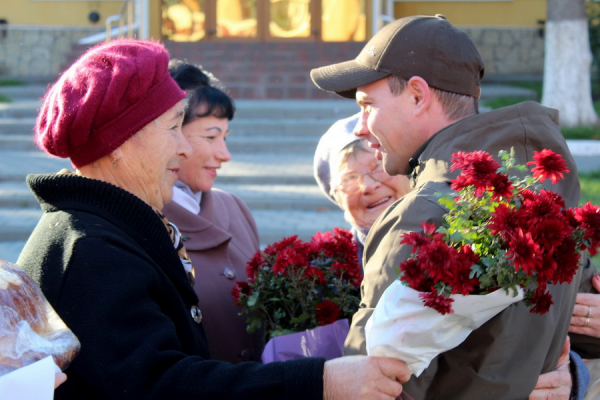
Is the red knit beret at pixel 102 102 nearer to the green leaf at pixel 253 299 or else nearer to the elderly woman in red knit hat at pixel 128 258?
the elderly woman in red knit hat at pixel 128 258

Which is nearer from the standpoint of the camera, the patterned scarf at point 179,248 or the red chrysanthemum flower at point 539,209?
the red chrysanthemum flower at point 539,209

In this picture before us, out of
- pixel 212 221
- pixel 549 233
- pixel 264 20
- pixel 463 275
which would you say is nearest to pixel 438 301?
pixel 463 275

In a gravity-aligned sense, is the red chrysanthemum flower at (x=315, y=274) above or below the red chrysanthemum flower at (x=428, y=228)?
below

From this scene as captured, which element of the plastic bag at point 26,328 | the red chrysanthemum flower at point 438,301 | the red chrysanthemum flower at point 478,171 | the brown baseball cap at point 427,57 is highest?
the brown baseball cap at point 427,57

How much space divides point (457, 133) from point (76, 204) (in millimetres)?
1202

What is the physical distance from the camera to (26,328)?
1.55 meters

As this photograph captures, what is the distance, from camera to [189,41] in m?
14.6

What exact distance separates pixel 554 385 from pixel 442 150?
0.79m

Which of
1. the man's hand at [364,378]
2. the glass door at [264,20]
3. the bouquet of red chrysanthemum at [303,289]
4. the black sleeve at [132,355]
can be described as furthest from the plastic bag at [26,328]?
the glass door at [264,20]

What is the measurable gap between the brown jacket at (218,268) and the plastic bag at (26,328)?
1.19 m

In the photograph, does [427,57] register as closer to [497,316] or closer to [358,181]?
[497,316]

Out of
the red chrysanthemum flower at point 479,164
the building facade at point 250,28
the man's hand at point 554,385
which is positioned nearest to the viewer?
the red chrysanthemum flower at point 479,164

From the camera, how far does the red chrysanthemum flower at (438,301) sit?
1554mm

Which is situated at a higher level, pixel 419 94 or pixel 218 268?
pixel 419 94
